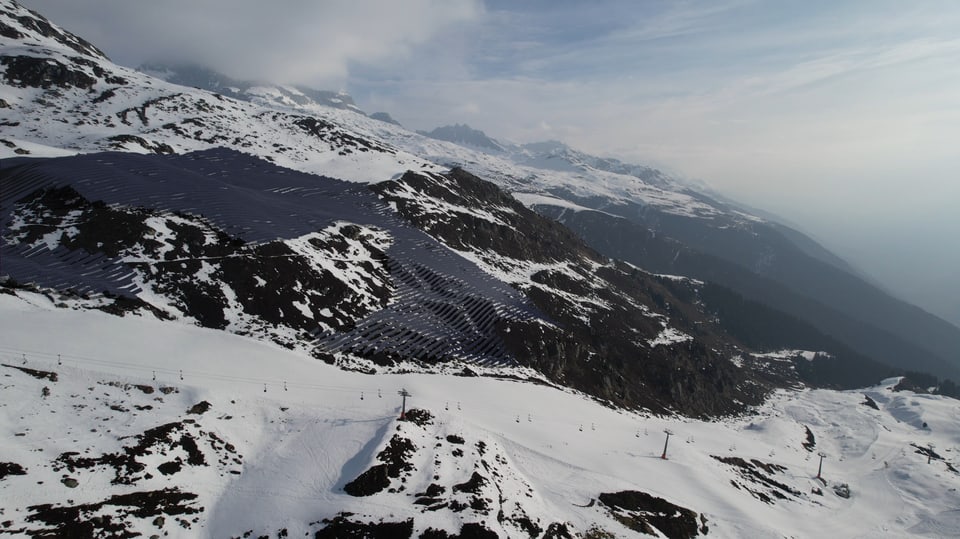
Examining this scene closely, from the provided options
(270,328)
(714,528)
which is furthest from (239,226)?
(714,528)

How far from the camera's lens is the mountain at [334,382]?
28828 millimetres

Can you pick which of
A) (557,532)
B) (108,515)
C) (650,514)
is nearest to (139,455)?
(108,515)

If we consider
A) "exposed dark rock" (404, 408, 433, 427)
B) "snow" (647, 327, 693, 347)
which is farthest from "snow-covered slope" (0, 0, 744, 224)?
"snow" (647, 327, 693, 347)

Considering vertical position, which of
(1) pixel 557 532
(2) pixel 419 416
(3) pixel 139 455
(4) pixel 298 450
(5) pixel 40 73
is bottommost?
(1) pixel 557 532

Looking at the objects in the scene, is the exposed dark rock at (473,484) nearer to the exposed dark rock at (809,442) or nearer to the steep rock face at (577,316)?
the steep rock face at (577,316)

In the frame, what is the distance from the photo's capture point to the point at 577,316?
10812 cm

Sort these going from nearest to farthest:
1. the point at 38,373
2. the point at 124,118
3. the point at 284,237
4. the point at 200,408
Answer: the point at 38,373
the point at 200,408
the point at 284,237
the point at 124,118

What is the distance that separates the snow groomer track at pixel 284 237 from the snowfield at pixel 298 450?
778 centimetres

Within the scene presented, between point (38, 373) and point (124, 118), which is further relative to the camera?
point (124, 118)

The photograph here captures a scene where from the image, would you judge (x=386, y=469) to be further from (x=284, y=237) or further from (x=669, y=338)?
(x=669, y=338)

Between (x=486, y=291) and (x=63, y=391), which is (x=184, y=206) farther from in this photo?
(x=486, y=291)

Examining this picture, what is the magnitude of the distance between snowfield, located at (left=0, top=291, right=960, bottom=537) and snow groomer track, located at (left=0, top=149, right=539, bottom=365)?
25.5 ft

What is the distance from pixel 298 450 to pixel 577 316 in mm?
83469

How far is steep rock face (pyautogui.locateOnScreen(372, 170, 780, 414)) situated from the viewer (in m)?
83.2
